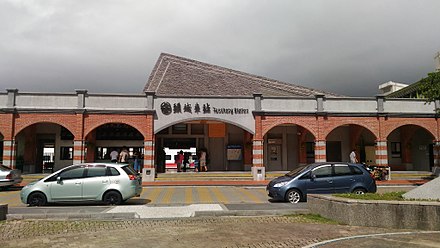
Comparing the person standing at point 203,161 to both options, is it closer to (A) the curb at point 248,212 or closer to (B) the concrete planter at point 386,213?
(A) the curb at point 248,212

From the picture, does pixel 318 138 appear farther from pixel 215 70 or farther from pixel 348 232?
pixel 348 232

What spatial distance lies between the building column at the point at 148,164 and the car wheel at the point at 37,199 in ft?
32.6

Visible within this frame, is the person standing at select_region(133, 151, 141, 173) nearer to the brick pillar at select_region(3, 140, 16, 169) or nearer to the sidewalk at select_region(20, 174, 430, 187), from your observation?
the sidewalk at select_region(20, 174, 430, 187)

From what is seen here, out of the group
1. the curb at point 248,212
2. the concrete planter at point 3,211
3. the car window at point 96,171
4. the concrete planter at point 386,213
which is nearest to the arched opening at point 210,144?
the car window at point 96,171

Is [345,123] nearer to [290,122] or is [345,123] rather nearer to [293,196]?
[290,122]

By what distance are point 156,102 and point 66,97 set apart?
18.1 feet

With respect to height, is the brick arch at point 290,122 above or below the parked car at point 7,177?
above

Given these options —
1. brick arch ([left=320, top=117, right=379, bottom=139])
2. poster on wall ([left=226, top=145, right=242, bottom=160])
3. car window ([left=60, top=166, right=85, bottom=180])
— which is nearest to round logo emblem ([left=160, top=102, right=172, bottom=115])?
poster on wall ([left=226, top=145, right=242, bottom=160])

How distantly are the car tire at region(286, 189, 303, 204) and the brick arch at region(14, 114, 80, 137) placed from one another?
1435 centimetres

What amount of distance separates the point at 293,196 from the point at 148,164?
11.5m

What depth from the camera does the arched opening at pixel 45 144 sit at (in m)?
23.6

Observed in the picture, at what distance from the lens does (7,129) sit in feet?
69.1

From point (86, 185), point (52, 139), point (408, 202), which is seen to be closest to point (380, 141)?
point (408, 202)

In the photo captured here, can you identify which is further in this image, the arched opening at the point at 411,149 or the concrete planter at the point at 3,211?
the arched opening at the point at 411,149
